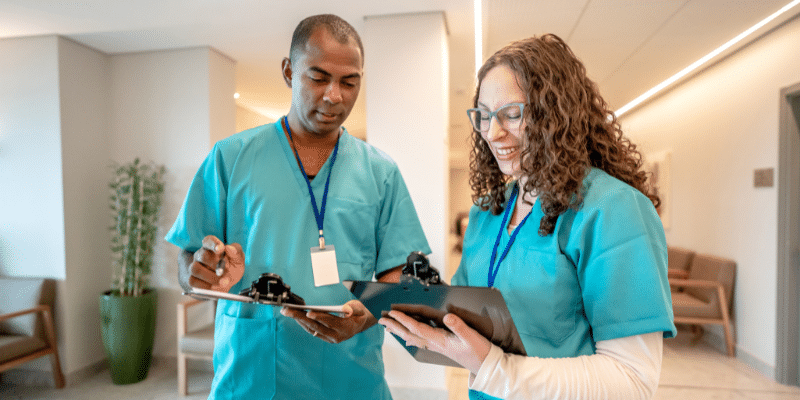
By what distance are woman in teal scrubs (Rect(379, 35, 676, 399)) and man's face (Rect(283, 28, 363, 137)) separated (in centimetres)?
40

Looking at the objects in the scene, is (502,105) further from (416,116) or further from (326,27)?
(416,116)

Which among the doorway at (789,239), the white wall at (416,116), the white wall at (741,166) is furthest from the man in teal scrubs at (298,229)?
the white wall at (741,166)

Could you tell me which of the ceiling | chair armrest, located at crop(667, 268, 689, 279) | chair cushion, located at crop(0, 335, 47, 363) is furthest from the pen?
chair armrest, located at crop(667, 268, 689, 279)

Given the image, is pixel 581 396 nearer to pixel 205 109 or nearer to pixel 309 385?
pixel 309 385

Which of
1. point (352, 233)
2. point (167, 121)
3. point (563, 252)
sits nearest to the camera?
point (563, 252)

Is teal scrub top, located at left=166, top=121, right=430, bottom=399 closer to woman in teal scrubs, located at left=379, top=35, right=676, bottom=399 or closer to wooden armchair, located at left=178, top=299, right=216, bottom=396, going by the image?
woman in teal scrubs, located at left=379, top=35, right=676, bottom=399

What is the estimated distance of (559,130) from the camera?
89cm

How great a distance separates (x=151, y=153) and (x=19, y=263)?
1389mm

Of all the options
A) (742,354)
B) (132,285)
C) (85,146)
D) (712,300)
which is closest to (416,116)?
(132,285)

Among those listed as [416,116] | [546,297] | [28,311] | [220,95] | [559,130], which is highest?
[220,95]

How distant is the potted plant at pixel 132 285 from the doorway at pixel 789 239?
17.0 ft

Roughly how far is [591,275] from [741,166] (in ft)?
14.5

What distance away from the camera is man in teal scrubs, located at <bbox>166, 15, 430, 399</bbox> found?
1.17m

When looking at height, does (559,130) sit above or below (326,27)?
below
